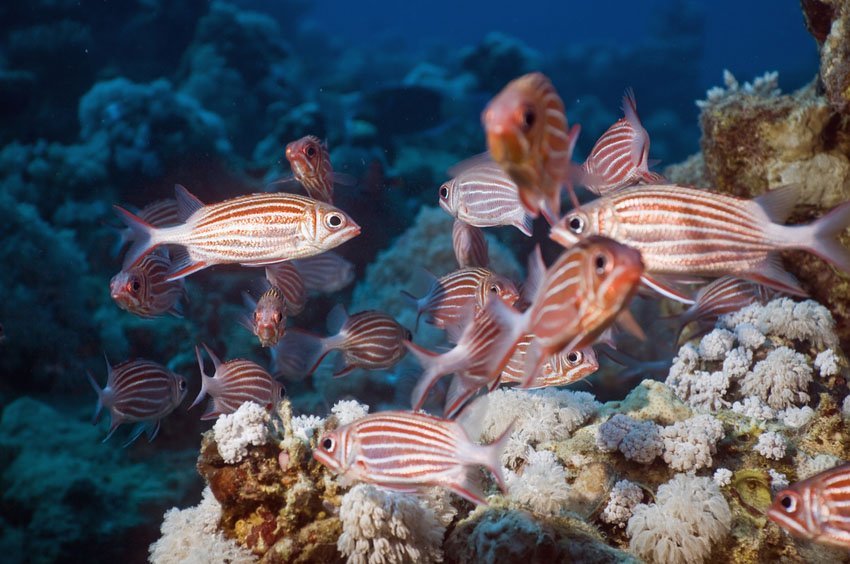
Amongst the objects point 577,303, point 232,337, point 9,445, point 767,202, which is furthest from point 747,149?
point 9,445

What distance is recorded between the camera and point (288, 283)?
5.02 m

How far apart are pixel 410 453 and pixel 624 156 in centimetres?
233

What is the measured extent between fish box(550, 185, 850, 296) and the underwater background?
4.84 feet

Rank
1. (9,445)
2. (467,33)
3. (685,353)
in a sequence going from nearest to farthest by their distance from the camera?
(685,353), (9,445), (467,33)

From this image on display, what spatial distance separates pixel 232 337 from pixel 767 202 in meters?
7.90

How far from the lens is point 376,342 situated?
15.1 feet

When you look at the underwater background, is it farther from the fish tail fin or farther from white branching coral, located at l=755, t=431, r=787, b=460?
the fish tail fin

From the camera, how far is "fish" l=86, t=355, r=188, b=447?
181 inches

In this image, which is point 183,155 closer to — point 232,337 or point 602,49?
point 232,337

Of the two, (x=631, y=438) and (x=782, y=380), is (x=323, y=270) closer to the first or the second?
(x=631, y=438)

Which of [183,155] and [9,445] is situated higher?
[183,155]

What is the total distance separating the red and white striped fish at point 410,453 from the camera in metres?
2.19

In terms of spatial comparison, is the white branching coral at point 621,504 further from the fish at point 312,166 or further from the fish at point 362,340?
the fish at point 312,166

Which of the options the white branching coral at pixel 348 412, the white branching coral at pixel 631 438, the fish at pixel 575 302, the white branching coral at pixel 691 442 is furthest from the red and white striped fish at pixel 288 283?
the fish at pixel 575 302
